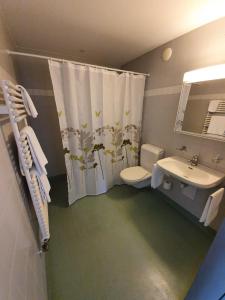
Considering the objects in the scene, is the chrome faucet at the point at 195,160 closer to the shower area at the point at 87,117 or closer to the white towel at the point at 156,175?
the white towel at the point at 156,175

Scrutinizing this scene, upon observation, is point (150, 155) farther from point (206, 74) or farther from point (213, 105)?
point (206, 74)

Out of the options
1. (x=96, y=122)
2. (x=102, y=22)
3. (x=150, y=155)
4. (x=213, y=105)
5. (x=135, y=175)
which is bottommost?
(x=135, y=175)

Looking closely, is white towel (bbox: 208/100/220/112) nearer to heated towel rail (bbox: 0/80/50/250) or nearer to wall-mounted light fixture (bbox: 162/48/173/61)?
wall-mounted light fixture (bbox: 162/48/173/61)

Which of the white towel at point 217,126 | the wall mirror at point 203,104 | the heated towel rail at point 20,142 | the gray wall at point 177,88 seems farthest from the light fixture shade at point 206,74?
the heated towel rail at point 20,142

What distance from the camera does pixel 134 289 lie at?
3.71 feet

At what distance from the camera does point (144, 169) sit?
2230mm

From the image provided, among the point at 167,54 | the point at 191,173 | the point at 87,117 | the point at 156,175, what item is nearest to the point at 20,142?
the point at 87,117

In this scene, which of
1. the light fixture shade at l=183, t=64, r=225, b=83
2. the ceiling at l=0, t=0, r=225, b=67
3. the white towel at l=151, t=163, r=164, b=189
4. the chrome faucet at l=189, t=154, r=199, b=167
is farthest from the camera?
the white towel at l=151, t=163, r=164, b=189

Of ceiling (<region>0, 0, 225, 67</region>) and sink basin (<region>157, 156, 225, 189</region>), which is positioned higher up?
ceiling (<region>0, 0, 225, 67</region>)

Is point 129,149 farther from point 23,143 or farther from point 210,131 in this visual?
point 23,143

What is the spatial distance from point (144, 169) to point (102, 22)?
1.92 meters

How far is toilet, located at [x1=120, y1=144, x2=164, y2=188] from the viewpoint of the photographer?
6.47 ft

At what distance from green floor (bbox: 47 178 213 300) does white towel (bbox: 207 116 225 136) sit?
1.19 m

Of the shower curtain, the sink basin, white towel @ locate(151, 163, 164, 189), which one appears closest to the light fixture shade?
the shower curtain
